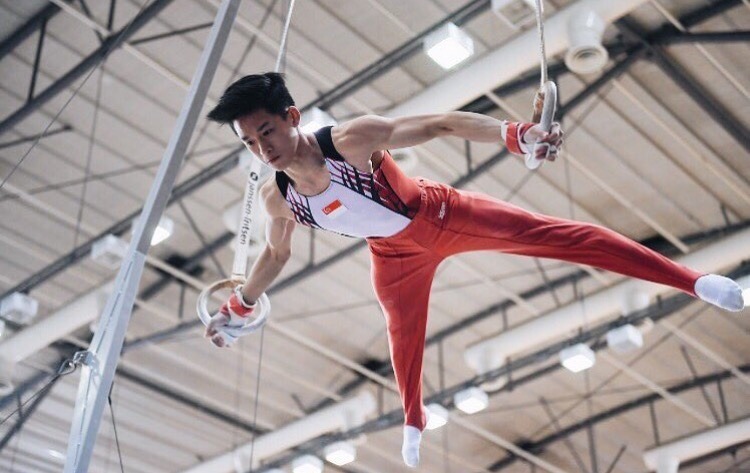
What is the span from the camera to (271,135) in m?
3.66

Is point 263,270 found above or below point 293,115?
below

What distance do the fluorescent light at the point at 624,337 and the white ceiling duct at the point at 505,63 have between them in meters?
3.11

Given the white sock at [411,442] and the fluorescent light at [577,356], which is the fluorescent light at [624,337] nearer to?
the fluorescent light at [577,356]

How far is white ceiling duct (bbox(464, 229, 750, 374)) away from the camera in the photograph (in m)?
9.37

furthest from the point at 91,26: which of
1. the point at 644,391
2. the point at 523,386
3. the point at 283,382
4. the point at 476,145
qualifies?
the point at 644,391

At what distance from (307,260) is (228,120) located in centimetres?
706

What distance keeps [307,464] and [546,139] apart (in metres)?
9.07

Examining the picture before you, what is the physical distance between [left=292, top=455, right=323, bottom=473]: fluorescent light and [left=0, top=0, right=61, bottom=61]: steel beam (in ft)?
18.3

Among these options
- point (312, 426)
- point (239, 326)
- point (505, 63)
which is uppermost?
point (312, 426)

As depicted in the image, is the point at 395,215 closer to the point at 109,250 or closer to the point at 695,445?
the point at 109,250

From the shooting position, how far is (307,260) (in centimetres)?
1064

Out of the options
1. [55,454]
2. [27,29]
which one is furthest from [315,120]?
[55,454]

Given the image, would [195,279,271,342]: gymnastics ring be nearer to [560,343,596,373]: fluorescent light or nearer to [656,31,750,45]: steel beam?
[656,31,750,45]: steel beam

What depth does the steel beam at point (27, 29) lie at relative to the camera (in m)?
8.25
